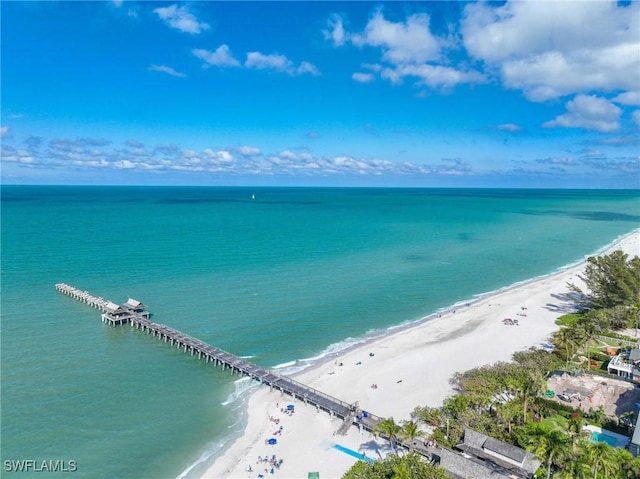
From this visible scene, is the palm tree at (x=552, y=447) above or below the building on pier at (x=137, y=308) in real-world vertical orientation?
above

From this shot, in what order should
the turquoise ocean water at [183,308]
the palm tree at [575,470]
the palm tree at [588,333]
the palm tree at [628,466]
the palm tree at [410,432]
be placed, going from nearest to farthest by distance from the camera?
the palm tree at [575,470] → the palm tree at [628,466] → the palm tree at [410,432] → the turquoise ocean water at [183,308] → the palm tree at [588,333]

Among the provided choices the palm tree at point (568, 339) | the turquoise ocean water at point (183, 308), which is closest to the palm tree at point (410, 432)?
the turquoise ocean water at point (183, 308)

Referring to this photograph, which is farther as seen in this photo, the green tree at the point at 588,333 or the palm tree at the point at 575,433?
the green tree at the point at 588,333

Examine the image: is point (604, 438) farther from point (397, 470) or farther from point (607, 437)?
point (397, 470)

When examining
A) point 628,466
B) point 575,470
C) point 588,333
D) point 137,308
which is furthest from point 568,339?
point 137,308

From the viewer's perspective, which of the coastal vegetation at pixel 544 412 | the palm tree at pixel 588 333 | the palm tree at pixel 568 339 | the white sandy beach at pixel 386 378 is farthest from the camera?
the palm tree at pixel 568 339

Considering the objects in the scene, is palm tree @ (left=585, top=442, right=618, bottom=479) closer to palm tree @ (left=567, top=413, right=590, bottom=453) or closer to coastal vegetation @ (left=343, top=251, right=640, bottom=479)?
coastal vegetation @ (left=343, top=251, right=640, bottom=479)

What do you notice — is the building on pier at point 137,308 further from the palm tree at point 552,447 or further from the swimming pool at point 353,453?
the palm tree at point 552,447
